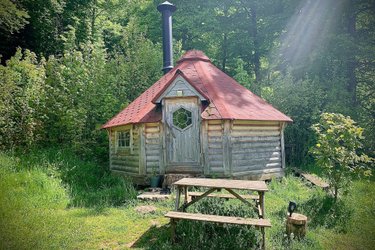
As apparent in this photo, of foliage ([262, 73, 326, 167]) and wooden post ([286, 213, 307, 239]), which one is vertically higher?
foliage ([262, 73, 326, 167])

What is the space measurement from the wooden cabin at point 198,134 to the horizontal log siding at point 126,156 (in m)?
0.04

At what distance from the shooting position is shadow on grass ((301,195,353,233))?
6453 mm

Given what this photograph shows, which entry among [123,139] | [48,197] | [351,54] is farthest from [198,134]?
[351,54]

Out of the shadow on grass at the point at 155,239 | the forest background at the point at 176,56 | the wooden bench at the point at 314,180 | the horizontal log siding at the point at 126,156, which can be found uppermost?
the forest background at the point at 176,56

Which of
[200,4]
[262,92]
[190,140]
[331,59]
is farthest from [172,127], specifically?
[200,4]

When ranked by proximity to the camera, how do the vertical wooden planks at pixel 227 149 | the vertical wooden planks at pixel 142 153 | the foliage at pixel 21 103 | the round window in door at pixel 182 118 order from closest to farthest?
the vertical wooden planks at pixel 227 149 → the round window in door at pixel 182 118 → the vertical wooden planks at pixel 142 153 → the foliage at pixel 21 103

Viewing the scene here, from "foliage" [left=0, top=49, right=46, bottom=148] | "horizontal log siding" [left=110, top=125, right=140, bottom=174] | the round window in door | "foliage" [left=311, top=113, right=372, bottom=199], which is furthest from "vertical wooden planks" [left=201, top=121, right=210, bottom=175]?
"foliage" [left=0, top=49, right=46, bottom=148]

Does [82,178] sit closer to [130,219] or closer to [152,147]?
[152,147]

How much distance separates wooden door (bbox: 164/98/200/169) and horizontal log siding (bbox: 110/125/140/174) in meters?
1.27

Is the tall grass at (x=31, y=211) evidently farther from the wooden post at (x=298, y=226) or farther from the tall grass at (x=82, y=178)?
the wooden post at (x=298, y=226)

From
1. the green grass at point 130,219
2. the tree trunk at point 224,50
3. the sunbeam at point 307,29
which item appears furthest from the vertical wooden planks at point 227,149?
the tree trunk at point 224,50

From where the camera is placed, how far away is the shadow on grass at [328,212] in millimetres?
6453

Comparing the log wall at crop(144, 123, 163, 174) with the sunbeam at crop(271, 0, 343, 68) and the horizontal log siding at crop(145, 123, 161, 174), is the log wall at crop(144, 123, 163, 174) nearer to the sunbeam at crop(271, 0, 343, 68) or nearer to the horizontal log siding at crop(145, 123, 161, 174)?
the horizontal log siding at crop(145, 123, 161, 174)

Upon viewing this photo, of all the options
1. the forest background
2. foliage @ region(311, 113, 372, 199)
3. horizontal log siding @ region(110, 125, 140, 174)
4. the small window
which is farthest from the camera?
the forest background
